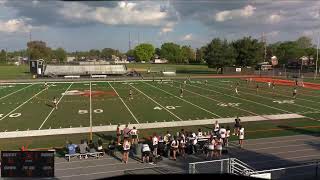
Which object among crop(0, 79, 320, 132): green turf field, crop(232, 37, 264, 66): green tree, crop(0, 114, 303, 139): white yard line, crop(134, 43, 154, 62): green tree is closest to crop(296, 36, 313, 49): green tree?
crop(134, 43, 154, 62): green tree

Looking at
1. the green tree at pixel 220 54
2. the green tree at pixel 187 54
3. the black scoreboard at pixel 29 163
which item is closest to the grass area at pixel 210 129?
the black scoreboard at pixel 29 163

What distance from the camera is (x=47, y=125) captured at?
24094 millimetres

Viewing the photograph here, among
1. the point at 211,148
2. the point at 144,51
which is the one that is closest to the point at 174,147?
the point at 211,148

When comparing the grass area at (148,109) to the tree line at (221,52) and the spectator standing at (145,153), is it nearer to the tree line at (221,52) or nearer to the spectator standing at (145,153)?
the spectator standing at (145,153)

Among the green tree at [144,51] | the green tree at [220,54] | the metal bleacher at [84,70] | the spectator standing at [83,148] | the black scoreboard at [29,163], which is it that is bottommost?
the spectator standing at [83,148]

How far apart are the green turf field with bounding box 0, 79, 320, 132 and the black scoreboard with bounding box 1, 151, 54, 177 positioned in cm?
1094

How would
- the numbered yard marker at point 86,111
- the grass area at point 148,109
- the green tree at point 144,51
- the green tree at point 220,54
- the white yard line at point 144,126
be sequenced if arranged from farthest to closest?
the green tree at point 144,51, the green tree at point 220,54, the numbered yard marker at point 86,111, the grass area at point 148,109, the white yard line at point 144,126

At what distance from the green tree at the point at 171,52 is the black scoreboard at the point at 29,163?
152 metres

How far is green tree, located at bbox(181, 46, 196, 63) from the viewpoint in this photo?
166 metres

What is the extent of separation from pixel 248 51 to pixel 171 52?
10269 centimetres

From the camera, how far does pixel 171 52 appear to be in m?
178

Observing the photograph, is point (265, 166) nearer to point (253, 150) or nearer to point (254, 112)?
point (253, 150)

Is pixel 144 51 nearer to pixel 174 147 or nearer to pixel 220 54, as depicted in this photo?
pixel 220 54

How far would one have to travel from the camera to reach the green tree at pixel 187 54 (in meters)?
166
